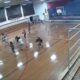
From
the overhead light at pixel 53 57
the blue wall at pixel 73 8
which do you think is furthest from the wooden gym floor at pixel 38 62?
the blue wall at pixel 73 8

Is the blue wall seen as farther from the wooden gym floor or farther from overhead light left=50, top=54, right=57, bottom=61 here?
overhead light left=50, top=54, right=57, bottom=61

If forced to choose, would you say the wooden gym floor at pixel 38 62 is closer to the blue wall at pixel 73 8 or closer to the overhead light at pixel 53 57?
the overhead light at pixel 53 57

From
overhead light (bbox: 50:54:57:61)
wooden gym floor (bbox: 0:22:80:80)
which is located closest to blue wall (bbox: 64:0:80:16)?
wooden gym floor (bbox: 0:22:80:80)

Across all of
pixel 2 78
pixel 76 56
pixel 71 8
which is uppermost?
pixel 71 8

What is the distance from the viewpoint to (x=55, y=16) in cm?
1536

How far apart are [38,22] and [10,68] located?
1006 cm

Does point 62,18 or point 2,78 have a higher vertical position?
point 62,18

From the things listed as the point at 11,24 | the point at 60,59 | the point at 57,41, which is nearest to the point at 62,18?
the point at 11,24

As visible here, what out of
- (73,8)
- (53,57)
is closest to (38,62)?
(53,57)

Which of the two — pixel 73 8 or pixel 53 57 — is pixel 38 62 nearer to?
pixel 53 57

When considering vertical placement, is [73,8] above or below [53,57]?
above

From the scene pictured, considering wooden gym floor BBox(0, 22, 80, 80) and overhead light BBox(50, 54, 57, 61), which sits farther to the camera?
overhead light BBox(50, 54, 57, 61)

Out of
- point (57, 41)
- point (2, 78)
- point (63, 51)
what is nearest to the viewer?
point (2, 78)

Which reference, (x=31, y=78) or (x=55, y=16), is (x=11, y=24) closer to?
(x=55, y=16)
